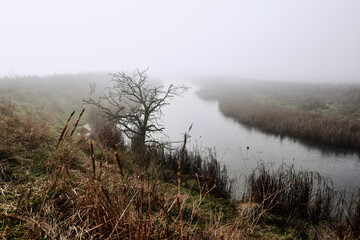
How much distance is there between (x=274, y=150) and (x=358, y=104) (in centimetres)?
1485

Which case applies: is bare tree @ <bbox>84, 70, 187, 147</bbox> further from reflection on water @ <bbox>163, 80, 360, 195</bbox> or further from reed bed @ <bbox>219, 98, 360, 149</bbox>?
reed bed @ <bbox>219, 98, 360, 149</bbox>

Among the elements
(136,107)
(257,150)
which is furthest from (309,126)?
(136,107)

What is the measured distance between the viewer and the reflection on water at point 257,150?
9805mm

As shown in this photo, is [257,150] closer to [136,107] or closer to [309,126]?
[309,126]

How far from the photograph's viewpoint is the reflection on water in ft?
32.2

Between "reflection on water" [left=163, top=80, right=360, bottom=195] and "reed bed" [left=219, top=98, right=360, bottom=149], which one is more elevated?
"reed bed" [left=219, top=98, right=360, bottom=149]

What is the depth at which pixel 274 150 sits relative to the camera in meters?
12.7

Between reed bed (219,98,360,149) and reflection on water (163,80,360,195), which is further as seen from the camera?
reed bed (219,98,360,149)

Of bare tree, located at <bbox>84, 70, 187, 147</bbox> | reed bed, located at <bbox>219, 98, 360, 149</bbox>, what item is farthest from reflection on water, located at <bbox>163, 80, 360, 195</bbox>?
bare tree, located at <bbox>84, 70, 187, 147</bbox>

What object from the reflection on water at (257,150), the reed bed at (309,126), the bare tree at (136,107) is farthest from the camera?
the reed bed at (309,126)

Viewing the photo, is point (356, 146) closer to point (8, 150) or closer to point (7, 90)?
point (8, 150)

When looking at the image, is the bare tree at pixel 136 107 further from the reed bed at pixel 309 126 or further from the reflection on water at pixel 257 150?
the reed bed at pixel 309 126

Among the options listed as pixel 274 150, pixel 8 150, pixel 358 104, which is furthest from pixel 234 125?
pixel 8 150

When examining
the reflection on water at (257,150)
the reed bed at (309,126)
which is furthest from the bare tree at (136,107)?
Answer: the reed bed at (309,126)
